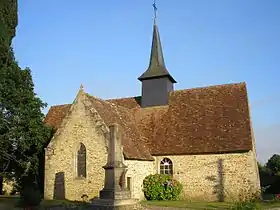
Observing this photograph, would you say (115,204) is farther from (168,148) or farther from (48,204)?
(168,148)

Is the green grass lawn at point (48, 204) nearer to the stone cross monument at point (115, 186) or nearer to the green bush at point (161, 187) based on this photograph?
the stone cross monument at point (115, 186)

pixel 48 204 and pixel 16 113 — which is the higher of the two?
pixel 16 113

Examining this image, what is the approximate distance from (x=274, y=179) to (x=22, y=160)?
70.8 feet

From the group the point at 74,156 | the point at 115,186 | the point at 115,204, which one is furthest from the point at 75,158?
the point at 115,204

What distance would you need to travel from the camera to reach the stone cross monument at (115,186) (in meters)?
13.2

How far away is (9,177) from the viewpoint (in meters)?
23.3

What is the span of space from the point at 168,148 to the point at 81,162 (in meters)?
5.76

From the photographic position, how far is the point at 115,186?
13672 millimetres

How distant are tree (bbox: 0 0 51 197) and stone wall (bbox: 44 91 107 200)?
1312 mm

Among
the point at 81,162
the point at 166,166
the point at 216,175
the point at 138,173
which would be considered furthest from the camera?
the point at 166,166

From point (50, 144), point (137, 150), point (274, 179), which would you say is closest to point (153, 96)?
point (137, 150)

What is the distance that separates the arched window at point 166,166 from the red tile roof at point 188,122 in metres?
0.66

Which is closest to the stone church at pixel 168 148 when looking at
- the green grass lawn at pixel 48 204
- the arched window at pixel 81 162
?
the arched window at pixel 81 162

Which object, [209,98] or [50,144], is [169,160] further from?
[50,144]
